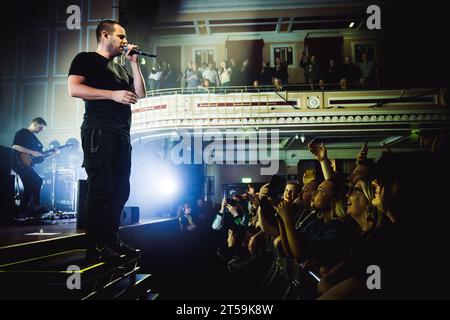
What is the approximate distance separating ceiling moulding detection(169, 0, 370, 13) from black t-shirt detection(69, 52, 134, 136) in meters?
11.4

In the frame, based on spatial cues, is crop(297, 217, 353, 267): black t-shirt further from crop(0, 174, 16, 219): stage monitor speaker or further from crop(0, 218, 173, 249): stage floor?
crop(0, 174, 16, 219): stage monitor speaker

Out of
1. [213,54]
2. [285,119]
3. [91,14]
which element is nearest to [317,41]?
[213,54]

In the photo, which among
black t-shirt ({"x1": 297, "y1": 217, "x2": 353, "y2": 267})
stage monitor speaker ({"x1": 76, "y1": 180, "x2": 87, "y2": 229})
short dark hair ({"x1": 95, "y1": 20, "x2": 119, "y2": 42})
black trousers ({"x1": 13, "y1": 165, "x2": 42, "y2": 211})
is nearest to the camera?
short dark hair ({"x1": 95, "y1": 20, "x2": 119, "y2": 42})

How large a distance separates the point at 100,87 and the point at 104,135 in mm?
274

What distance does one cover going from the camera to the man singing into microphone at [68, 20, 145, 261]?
1598mm

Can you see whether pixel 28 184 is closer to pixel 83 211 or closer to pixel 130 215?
pixel 130 215

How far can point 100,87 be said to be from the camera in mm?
1690

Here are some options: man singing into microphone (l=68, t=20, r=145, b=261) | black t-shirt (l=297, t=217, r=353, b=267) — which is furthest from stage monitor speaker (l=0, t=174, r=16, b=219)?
black t-shirt (l=297, t=217, r=353, b=267)

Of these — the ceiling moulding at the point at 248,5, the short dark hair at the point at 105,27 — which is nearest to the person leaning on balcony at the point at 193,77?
the ceiling moulding at the point at 248,5

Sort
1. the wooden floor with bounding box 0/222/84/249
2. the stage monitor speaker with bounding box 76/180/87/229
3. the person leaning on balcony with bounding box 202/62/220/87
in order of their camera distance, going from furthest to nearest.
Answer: the person leaning on balcony with bounding box 202/62/220/87 < the stage monitor speaker with bounding box 76/180/87/229 < the wooden floor with bounding box 0/222/84/249

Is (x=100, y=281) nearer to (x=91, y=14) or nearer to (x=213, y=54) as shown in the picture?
(x=91, y=14)

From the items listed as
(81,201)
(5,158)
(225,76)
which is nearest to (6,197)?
(5,158)

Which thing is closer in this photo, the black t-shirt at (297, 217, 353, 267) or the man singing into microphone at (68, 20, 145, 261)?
the man singing into microphone at (68, 20, 145, 261)

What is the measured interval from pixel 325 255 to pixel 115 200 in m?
1.37
